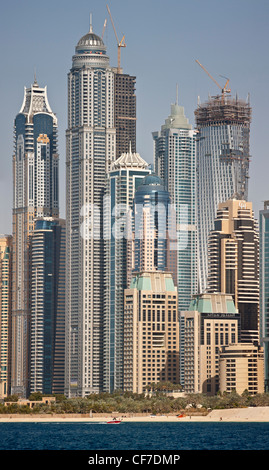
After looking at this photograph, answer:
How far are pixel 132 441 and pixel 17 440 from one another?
68.4ft
